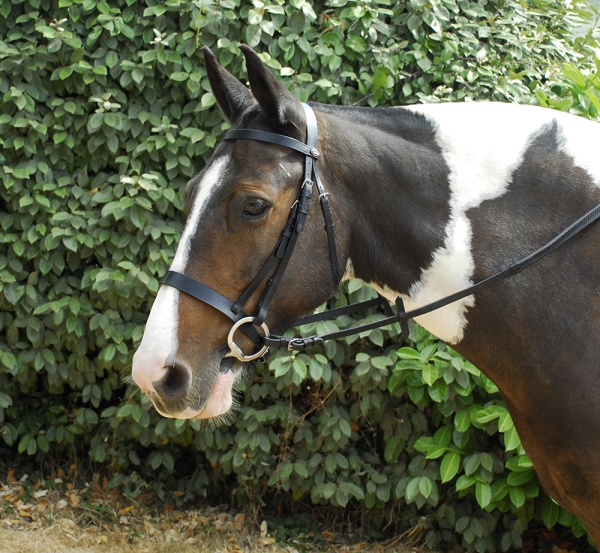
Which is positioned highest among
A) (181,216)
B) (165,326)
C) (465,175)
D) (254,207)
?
(465,175)

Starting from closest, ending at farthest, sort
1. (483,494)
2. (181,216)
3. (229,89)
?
1. (229,89)
2. (483,494)
3. (181,216)

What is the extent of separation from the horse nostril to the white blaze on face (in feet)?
0.09

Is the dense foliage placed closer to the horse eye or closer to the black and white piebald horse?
the black and white piebald horse

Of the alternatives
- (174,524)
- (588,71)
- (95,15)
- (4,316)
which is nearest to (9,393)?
(4,316)

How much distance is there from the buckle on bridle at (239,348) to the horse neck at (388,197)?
0.38 meters

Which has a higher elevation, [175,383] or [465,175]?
[465,175]

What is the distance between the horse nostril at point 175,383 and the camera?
6.61ft

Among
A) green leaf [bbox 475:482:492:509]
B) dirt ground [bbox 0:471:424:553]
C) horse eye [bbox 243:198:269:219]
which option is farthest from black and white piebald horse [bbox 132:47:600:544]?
dirt ground [bbox 0:471:424:553]

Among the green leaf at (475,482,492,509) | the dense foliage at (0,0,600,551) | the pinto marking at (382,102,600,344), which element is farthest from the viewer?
the dense foliage at (0,0,600,551)

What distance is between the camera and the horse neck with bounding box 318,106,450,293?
219cm

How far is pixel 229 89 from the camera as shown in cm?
232

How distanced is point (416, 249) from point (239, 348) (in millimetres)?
607

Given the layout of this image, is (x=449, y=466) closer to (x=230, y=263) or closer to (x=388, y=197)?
(x=388, y=197)

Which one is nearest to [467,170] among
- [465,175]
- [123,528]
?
[465,175]
